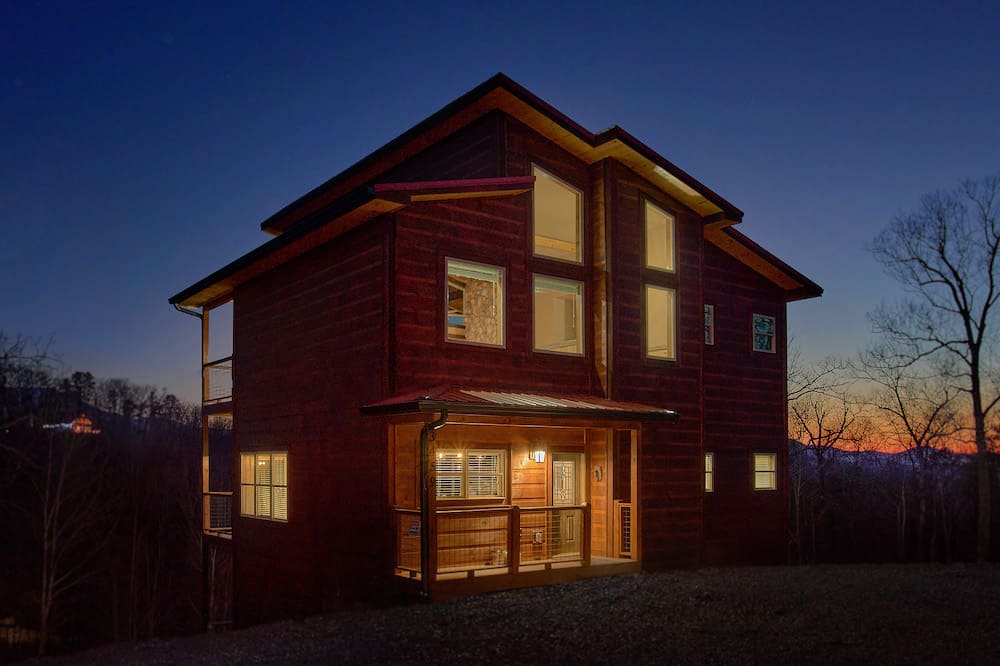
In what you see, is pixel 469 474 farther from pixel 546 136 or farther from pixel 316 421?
pixel 546 136

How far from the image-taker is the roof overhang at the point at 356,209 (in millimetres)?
13477

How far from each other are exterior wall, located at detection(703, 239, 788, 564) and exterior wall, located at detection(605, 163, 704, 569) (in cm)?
239

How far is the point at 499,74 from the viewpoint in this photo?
1469 centimetres

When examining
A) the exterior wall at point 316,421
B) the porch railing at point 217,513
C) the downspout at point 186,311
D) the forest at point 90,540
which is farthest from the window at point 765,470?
the forest at point 90,540

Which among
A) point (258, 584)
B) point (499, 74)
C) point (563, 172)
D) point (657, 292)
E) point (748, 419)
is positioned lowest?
point (258, 584)

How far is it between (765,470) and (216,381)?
13.6m

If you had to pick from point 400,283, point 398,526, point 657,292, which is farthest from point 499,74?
point 398,526

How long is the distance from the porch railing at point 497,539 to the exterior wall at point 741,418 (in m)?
5.73

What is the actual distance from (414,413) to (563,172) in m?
6.05

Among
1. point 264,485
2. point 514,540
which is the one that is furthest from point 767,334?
point 264,485

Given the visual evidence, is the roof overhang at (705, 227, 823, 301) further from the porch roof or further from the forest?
the forest

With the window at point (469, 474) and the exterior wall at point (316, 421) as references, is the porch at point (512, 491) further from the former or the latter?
the exterior wall at point (316, 421)

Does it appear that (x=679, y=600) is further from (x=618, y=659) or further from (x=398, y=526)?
(x=398, y=526)

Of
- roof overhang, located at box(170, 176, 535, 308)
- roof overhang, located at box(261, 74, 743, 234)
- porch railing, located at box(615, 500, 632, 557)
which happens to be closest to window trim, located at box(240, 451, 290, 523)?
roof overhang, located at box(170, 176, 535, 308)
